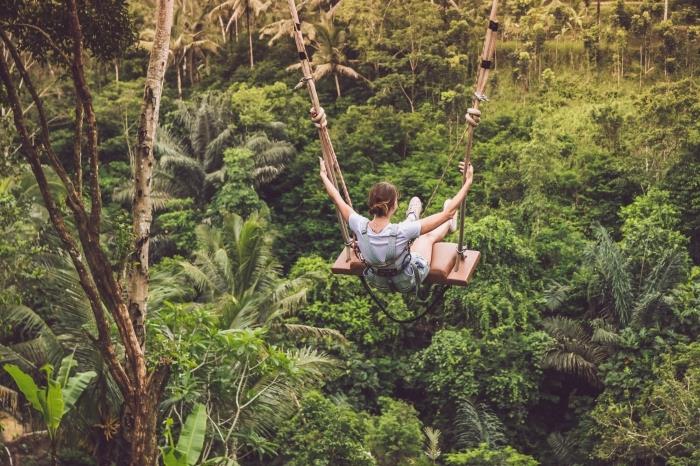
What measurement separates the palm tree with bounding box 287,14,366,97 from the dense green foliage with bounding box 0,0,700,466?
0.10 metres

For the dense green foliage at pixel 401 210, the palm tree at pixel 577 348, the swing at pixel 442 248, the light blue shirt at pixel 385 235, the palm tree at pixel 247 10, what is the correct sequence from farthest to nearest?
the palm tree at pixel 247 10 → the palm tree at pixel 577 348 → the dense green foliage at pixel 401 210 → the swing at pixel 442 248 → the light blue shirt at pixel 385 235

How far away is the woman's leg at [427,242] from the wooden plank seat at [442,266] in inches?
2.6

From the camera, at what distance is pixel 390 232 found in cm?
437

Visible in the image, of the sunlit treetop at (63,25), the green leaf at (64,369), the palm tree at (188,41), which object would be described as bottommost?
the palm tree at (188,41)

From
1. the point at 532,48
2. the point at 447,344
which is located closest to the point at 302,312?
the point at 447,344

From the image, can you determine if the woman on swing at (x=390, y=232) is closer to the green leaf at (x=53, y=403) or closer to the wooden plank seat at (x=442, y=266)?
the wooden plank seat at (x=442, y=266)

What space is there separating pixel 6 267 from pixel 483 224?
678cm

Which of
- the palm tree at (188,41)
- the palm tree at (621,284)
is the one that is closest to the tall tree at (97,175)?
the palm tree at (621,284)

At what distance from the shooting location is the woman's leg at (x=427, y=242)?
4.76 metres

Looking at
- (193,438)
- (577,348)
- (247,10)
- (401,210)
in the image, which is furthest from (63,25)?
(247,10)

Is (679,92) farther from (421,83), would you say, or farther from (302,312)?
(302,312)

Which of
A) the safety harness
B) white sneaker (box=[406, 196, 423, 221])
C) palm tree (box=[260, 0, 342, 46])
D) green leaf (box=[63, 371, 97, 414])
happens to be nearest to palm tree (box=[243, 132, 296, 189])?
palm tree (box=[260, 0, 342, 46])

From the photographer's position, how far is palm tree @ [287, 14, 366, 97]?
22094 millimetres

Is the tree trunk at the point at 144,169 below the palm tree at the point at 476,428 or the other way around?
the other way around
